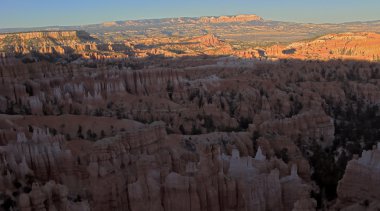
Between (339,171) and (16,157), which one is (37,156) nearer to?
(16,157)

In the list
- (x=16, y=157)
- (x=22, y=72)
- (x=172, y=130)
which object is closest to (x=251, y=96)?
(x=172, y=130)

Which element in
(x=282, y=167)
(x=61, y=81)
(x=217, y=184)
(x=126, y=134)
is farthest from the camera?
(x=61, y=81)

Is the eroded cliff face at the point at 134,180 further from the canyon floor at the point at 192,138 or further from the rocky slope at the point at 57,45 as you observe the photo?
the rocky slope at the point at 57,45

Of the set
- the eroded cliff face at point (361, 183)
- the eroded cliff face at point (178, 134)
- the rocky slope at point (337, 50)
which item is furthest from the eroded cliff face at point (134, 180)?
the rocky slope at point (337, 50)

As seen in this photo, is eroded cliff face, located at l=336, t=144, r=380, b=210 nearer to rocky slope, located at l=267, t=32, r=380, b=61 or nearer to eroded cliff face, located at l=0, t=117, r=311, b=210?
eroded cliff face, located at l=0, t=117, r=311, b=210

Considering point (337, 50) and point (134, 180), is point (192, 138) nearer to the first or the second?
point (134, 180)

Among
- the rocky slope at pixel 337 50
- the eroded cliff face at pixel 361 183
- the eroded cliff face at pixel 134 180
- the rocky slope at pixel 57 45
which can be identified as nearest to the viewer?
the eroded cliff face at pixel 134 180

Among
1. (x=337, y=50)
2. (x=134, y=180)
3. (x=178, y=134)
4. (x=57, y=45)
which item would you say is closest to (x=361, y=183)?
(x=134, y=180)

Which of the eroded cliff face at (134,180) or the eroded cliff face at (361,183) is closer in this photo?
the eroded cliff face at (134,180)

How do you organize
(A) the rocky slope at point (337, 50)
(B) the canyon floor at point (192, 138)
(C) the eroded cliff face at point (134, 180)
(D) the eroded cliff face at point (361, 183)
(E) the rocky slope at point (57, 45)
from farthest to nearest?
(E) the rocky slope at point (57, 45), (A) the rocky slope at point (337, 50), (D) the eroded cliff face at point (361, 183), (B) the canyon floor at point (192, 138), (C) the eroded cliff face at point (134, 180)
